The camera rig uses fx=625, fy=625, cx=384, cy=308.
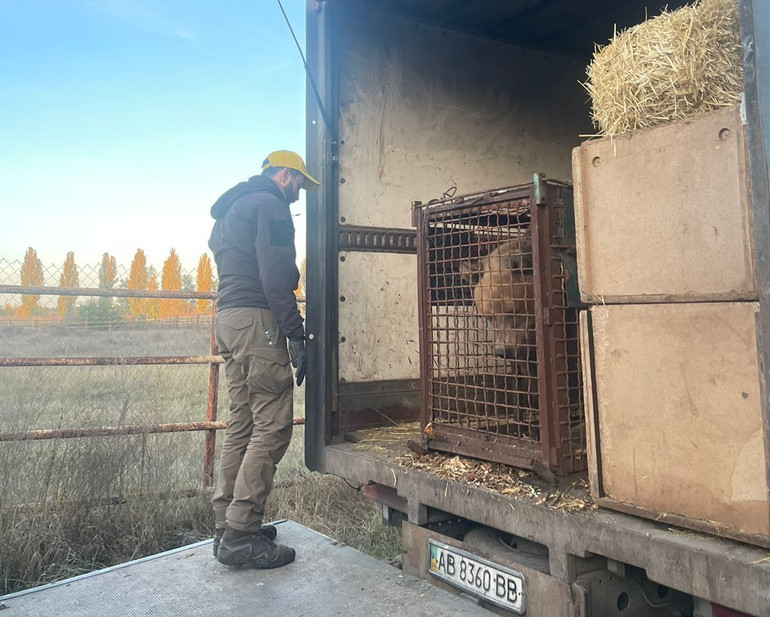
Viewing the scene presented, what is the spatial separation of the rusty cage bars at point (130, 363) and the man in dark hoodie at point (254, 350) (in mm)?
1665

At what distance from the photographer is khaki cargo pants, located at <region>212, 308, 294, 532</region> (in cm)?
312

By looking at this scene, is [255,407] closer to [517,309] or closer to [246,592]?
[246,592]

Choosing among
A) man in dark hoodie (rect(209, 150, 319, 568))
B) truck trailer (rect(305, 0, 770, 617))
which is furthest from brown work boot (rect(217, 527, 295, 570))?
truck trailer (rect(305, 0, 770, 617))

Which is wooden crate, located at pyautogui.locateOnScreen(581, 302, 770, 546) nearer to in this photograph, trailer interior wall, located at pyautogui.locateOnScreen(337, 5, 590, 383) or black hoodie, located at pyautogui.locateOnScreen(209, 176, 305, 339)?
black hoodie, located at pyautogui.locateOnScreen(209, 176, 305, 339)

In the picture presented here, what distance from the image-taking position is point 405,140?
3953mm

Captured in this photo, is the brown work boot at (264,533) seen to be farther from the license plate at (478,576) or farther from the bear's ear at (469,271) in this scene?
the bear's ear at (469,271)

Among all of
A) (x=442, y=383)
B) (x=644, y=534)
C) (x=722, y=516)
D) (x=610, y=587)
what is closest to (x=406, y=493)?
(x=442, y=383)

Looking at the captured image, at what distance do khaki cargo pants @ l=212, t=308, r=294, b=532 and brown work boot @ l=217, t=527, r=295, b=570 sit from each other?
0.18ft

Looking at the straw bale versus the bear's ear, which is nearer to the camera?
the straw bale

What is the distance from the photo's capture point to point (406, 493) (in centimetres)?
281

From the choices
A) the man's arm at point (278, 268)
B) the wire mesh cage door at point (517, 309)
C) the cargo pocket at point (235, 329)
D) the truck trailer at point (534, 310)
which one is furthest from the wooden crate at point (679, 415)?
the cargo pocket at point (235, 329)

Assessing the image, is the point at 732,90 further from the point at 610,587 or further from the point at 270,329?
the point at 270,329

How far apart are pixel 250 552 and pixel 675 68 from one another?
2653mm

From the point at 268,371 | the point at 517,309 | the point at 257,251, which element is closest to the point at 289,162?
the point at 257,251
